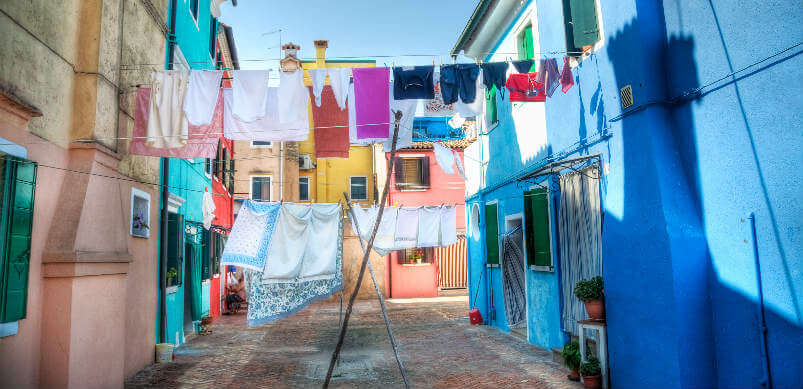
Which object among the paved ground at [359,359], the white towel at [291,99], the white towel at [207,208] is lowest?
the paved ground at [359,359]

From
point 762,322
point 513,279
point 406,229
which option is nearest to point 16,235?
point 762,322

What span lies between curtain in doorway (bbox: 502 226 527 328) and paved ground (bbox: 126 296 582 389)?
0.54m

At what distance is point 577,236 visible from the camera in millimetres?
8258

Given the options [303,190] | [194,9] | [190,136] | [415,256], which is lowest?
[415,256]

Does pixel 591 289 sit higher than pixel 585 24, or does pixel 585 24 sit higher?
pixel 585 24

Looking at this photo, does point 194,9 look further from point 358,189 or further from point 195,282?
point 358,189

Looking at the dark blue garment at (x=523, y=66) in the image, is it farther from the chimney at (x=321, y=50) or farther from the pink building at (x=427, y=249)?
the chimney at (x=321, y=50)

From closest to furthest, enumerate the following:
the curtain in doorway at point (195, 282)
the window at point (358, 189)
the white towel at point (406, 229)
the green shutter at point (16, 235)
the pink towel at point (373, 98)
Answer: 1. the green shutter at point (16, 235)
2. the pink towel at point (373, 98)
3. the curtain in doorway at point (195, 282)
4. the white towel at point (406, 229)
5. the window at point (358, 189)

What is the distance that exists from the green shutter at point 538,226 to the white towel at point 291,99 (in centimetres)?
464

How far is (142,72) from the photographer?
8695 mm

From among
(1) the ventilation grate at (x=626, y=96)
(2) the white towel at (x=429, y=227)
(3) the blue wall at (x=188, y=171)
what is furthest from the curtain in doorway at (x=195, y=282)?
(1) the ventilation grate at (x=626, y=96)

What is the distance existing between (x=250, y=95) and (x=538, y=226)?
5.75 meters

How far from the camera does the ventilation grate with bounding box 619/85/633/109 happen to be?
6516 mm

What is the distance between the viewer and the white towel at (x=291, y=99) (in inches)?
334
